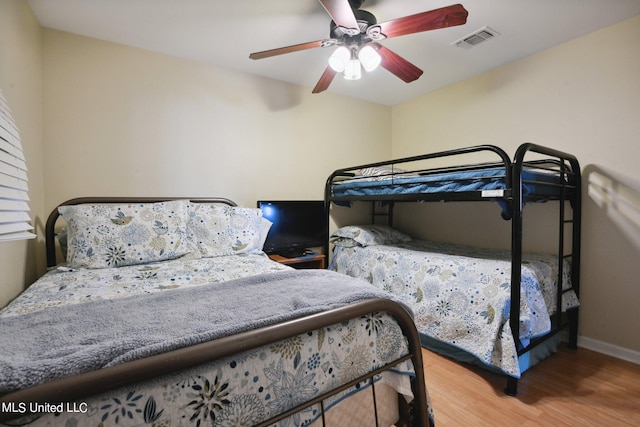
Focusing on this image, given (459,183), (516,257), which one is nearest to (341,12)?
(459,183)

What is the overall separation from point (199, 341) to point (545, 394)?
1973 millimetres

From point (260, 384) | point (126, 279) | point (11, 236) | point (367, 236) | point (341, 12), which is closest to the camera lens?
point (260, 384)

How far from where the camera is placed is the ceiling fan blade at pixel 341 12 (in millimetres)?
1346

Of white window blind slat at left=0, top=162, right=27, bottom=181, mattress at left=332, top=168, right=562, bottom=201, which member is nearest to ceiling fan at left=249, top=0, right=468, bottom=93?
mattress at left=332, top=168, right=562, bottom=201

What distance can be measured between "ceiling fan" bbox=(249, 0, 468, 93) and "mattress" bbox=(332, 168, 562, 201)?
76cm

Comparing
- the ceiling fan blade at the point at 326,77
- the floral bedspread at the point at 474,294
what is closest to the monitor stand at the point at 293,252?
the floral bedspread at the point at 474,294

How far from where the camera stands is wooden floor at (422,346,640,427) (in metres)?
1.49

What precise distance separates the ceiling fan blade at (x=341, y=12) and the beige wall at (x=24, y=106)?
5.25ft

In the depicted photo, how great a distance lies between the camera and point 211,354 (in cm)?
68

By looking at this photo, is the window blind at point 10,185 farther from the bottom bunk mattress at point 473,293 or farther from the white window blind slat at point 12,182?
the bottom bunk mattress at point 473,293

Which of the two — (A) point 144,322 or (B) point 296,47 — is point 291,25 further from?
(A) point 144,322

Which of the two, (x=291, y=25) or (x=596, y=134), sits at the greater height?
(x=291, y=25)

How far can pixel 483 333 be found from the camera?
183 centimetres

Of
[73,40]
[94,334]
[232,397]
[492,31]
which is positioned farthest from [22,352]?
[492,31]
